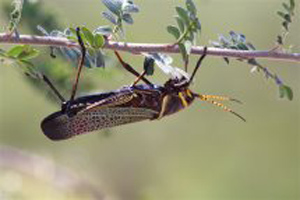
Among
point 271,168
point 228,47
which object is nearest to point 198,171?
point 271,168

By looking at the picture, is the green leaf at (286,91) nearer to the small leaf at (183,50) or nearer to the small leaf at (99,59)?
the small leaf at (183,50)

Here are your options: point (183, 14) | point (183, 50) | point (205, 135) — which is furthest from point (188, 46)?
point (205, 135)

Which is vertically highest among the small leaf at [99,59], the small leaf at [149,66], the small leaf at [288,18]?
the small leaf at [288,18]

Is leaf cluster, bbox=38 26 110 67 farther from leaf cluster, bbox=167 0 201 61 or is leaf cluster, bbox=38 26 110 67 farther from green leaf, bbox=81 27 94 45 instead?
leaf cluster, bbox=167 0 201 61

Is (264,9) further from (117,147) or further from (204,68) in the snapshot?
(117,147)

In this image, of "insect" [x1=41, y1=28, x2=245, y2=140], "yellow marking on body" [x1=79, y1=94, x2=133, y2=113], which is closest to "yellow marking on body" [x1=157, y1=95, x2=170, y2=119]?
"insect" [x1=41, y1=28, x2=245, y2=140]

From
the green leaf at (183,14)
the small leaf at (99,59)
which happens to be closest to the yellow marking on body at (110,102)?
the small leaf at (99,59)

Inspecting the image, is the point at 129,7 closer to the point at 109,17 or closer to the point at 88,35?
the point at 109,17
